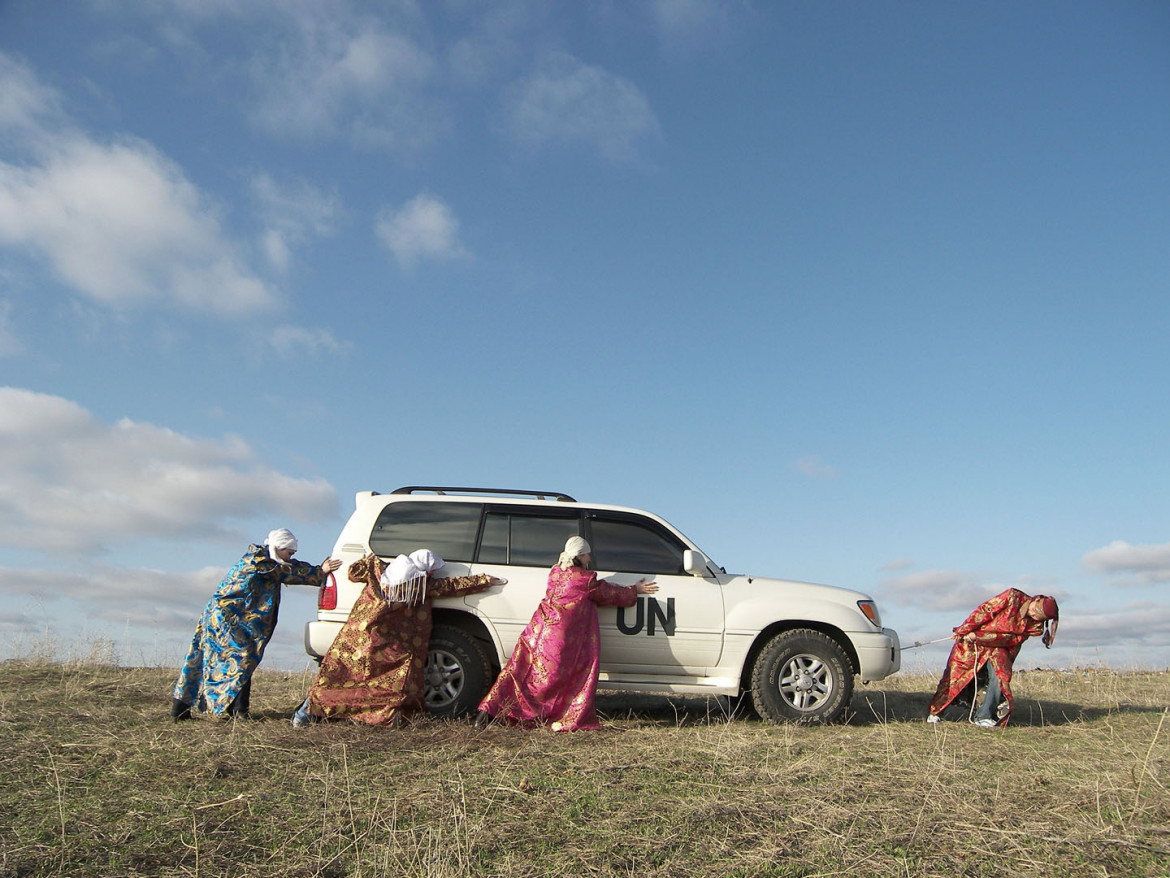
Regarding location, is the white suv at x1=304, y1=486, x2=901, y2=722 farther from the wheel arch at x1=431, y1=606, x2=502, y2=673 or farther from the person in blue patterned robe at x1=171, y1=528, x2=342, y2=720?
the person in blue patterned robe at x1=171, y1=528, x2=342, y2=720

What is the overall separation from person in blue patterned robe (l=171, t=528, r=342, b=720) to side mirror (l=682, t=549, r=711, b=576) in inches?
118

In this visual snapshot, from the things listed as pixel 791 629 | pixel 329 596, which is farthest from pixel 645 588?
pixel 329 596

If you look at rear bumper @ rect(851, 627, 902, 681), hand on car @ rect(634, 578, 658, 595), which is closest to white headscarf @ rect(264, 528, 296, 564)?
hand on car @ rect(634, 578, 658, 595)

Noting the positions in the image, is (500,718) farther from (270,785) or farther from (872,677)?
(872,677)

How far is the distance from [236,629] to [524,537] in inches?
101

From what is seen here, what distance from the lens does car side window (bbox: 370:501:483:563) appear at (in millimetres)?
7355

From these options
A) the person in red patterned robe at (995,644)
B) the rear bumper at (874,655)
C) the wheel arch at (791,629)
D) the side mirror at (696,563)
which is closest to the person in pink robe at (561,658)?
the side mirror at (696,563)

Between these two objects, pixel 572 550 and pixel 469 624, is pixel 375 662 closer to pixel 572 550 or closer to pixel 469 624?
pixel 469 624

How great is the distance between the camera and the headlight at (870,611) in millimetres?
7621

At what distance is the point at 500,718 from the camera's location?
6.62 m

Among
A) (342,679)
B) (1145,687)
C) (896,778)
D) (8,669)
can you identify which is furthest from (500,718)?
(1145,687)

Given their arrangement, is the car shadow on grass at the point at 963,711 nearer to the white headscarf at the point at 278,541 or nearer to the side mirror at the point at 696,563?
the side mirror at the point at 696,563

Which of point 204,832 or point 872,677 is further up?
point 872,677

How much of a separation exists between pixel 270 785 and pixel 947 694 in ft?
20.8
